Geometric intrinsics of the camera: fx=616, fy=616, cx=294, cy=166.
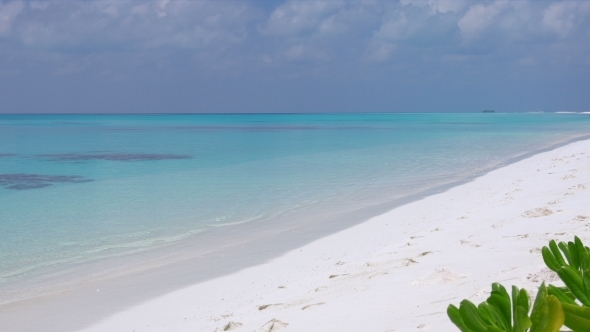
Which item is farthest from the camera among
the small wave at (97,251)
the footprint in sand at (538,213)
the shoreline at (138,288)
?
the small wave at (97,251)

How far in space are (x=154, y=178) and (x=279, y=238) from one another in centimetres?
935

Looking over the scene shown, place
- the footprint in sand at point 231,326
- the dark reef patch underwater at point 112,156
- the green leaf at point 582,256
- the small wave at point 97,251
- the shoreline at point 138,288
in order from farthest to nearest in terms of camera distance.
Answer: the dark reef patch underwater at point 112,156 < the small wave at point 97,251 < the shoreline at point 138,288 < the footprint in sand at point 231,326 < the green leaf at point 582,256

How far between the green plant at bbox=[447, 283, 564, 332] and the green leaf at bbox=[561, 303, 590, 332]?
1.9 inches

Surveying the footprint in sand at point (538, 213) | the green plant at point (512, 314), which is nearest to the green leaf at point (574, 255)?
the green plant at point (512, 314)

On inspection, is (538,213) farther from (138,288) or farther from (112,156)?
(112,156)

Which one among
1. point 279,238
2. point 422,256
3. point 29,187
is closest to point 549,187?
point 279,238

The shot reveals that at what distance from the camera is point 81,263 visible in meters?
7.49

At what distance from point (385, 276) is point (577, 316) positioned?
12.5ft

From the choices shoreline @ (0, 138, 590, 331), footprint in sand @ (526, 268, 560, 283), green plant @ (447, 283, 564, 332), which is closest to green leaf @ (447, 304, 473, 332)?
green plant @ (447, 283, 564, 332)

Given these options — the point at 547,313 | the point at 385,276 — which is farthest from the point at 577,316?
the point at 385,276

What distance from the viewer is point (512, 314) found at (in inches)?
44.4

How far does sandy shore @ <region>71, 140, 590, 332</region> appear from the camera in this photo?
3.88 meters

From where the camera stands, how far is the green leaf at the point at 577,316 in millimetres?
1062

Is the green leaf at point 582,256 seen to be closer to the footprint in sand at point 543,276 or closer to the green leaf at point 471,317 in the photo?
the green leaf at point 471,317
